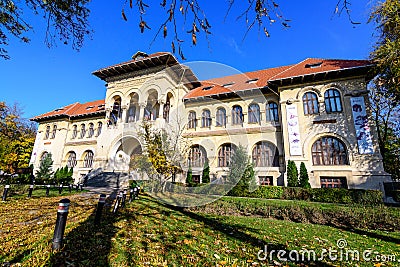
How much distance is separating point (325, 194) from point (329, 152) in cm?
488

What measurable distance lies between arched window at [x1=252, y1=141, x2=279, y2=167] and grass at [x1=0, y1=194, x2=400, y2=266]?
11.5 metres

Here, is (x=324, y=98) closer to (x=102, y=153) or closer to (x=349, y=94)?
(x=349, y=94)

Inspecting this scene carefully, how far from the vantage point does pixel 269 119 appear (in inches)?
747

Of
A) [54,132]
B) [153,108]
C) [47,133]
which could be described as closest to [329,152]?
[153,108]

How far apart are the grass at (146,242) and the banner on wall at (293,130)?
1026 centimetres

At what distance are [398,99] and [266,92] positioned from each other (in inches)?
390

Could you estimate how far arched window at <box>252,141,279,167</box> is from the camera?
58.1 feet

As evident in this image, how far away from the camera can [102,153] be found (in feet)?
69.2

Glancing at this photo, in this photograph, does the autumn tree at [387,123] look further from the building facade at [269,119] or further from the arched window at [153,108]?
the arched window at [153,108]

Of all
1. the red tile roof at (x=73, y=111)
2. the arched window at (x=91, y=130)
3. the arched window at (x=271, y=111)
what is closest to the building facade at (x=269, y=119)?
the arched window at (x=271, y=111)

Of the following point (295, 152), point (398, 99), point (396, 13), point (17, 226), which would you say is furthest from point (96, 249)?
point (398, 99)

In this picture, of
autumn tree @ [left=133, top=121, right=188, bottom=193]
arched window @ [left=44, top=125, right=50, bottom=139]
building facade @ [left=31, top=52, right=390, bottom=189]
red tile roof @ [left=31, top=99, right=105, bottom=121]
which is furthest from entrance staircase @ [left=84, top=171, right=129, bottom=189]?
arched window @ [left=44, top=125, right=50, bottom=139]

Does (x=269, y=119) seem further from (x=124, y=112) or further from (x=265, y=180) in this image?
(x=124, y=112)

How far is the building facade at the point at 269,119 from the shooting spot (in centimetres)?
1455
